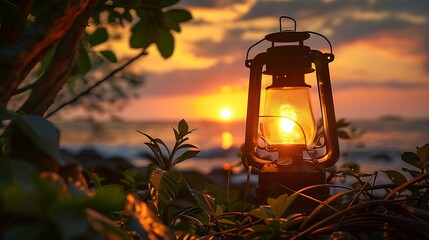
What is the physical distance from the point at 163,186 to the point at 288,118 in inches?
31.3

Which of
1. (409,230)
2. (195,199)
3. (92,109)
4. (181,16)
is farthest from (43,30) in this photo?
(92,109)

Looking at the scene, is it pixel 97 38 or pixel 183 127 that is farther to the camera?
pixel 97 38

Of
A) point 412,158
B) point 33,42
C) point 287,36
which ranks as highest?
point 287,36

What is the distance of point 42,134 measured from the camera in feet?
2.26

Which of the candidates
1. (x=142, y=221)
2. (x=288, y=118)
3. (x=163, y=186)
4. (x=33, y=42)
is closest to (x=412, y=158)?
(x=288, y=118)

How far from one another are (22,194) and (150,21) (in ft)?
6.17

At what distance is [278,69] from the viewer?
1980 millimetres

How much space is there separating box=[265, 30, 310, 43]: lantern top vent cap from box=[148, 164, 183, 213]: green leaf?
2.94 feet

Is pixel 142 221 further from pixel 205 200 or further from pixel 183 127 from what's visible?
pixel 183 127

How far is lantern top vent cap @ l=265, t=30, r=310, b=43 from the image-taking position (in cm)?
195

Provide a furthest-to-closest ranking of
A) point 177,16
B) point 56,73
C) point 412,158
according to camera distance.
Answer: point 177,16 < point 56,73 < point 412,158

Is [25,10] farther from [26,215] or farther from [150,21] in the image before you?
[26,215]

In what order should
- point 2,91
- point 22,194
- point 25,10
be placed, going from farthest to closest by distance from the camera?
1. point 25,10
2. point 2,91
3. point 22,194

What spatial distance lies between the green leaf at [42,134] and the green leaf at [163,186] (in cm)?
53
